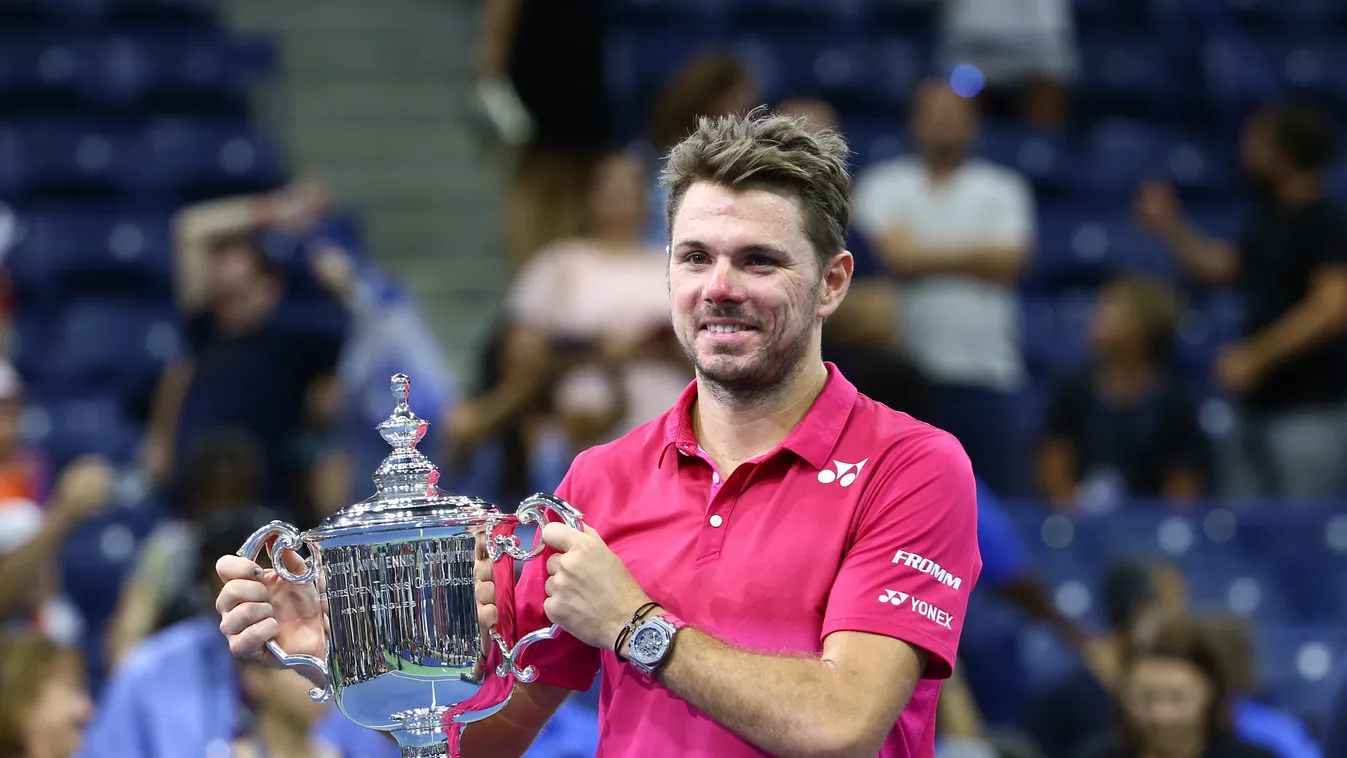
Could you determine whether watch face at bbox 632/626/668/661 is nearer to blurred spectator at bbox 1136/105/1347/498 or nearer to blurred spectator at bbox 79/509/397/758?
blurred spectator at bbox 79/509/397/758

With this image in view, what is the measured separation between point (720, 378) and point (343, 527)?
51 cm

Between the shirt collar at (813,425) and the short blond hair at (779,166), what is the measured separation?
19 cm

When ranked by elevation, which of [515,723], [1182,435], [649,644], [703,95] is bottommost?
[1182,435]

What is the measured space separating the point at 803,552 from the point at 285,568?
67 centimetres

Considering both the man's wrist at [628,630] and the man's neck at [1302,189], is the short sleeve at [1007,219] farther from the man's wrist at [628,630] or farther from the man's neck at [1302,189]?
the man's wrist at [628,630]

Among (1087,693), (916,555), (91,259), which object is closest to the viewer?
(916,555)

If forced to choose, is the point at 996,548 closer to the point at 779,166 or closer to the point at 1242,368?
the point at 1242,368

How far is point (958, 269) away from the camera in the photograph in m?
6.71

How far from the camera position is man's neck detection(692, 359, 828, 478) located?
2502mm

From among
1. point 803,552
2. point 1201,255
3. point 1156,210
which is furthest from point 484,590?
point 1201,255

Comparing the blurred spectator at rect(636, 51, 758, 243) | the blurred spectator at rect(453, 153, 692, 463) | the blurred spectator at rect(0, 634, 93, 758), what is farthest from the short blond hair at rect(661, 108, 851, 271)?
the blurred spectator at rect(636, 51, 758, 243)

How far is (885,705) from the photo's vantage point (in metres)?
2.25

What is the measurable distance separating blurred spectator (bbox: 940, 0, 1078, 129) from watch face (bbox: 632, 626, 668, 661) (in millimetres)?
6946

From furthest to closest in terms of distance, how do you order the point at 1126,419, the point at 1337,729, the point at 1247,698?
1. the point at 1126,419
2. the point at 1247,698
3. the point at 1337,729
